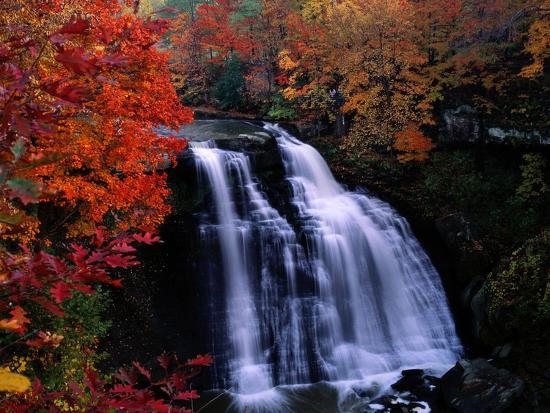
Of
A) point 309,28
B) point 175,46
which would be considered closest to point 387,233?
point 309,28

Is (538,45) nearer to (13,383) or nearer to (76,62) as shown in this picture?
(76,62)

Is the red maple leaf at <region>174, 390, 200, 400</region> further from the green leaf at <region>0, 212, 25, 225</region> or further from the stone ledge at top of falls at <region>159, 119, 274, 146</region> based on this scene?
the stone ledge at top of falls at <region>159, 119, 274, 146</region>

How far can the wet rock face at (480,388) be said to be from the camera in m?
8.57

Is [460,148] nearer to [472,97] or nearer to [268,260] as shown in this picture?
[472,97]

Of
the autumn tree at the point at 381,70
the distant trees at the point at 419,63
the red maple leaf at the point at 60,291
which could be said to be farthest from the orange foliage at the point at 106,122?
the distant trees at the point at 419,63

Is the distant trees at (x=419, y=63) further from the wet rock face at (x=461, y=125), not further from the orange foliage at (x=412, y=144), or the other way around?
the wet rock face at (x=461, y=125)

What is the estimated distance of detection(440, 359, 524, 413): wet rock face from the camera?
857cm

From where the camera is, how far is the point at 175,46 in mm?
32469

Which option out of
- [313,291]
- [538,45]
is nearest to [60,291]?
[313,291]

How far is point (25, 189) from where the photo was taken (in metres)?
1.35

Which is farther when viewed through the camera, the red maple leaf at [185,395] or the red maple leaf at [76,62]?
the red maple leaf at [185,395]

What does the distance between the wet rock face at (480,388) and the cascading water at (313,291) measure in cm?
160

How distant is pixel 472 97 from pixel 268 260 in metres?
11.8

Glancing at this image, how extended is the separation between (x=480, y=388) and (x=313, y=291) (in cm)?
515
